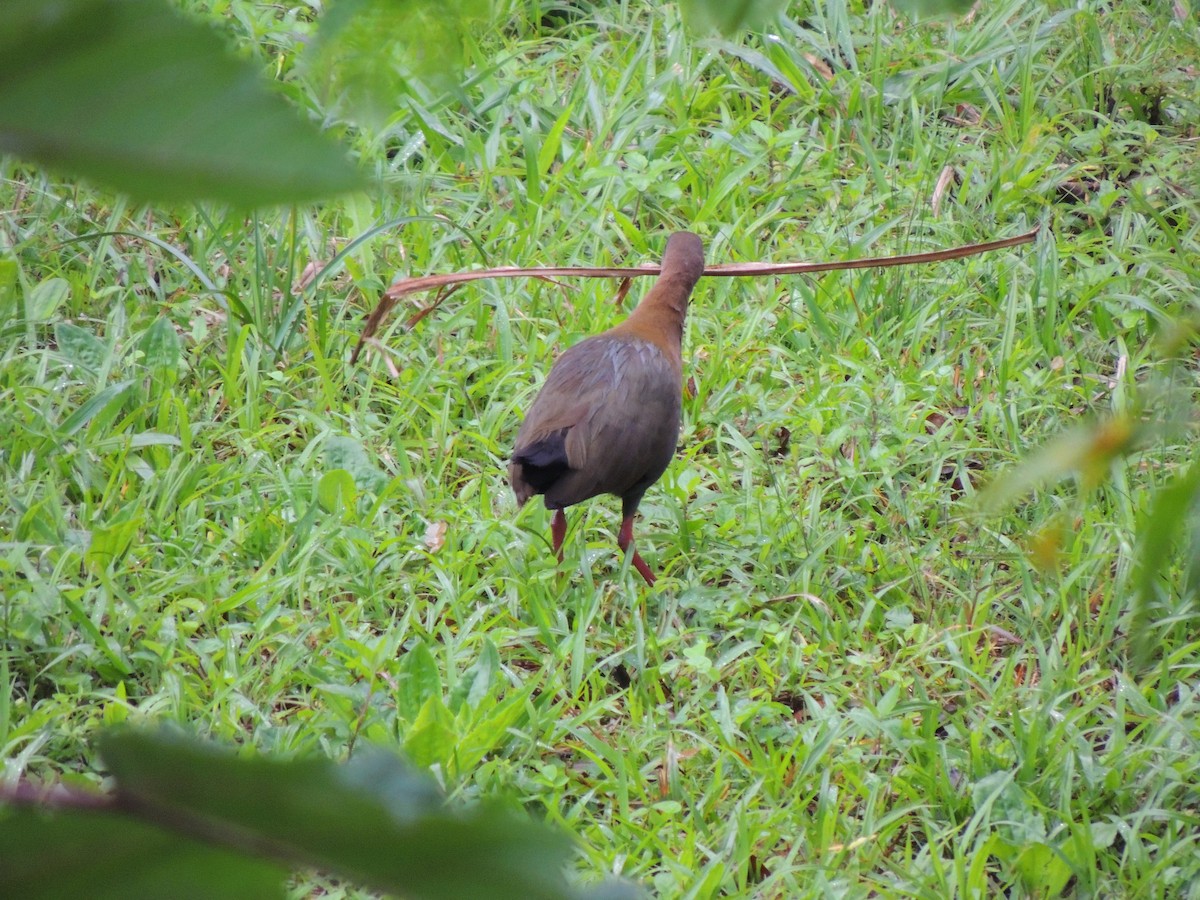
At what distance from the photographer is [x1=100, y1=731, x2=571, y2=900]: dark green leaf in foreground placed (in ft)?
1.45

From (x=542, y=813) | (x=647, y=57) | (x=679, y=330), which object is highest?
(x=647, y=57)

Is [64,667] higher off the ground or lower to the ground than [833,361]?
lower

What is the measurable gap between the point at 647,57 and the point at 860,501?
2.70 meters

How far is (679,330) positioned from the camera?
4.44 m

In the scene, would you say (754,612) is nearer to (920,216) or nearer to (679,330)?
(679,330)

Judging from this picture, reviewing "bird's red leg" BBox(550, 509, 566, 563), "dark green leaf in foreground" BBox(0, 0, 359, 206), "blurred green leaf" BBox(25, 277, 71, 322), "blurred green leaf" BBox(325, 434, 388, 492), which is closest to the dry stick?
"blurred green leaf" BBox(325, 434, 388, 492)

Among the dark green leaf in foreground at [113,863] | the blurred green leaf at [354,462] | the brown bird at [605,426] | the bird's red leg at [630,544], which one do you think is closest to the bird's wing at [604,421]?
the brown bird at [605,426]

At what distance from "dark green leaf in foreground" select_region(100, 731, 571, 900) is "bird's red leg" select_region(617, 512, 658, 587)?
11.5ft

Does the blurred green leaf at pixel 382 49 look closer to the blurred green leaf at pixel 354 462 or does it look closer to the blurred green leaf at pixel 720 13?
the blurred green leaf at pixel 720 13

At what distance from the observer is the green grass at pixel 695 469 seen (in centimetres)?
310

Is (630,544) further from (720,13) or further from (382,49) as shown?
(382,49)

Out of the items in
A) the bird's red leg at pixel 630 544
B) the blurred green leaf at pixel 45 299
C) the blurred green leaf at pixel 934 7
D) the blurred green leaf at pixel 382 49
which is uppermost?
the blurred green leaf at pixel 934 7

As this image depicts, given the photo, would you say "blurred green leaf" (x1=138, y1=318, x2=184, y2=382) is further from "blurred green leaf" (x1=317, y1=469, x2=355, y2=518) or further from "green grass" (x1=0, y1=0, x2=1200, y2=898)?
"blurred green leaf" (x1=317, y1=469, x2=355, y2=518)

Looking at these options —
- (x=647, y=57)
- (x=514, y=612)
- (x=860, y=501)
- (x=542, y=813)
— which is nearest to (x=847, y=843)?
(x=542, y=813)
